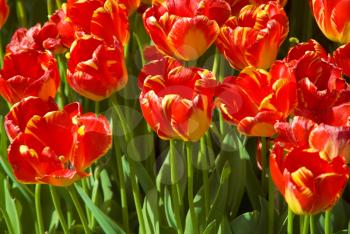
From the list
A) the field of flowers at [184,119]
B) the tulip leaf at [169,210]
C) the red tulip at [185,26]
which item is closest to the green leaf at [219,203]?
the field of flowers at [184,119]

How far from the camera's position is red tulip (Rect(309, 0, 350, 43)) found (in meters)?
1.12

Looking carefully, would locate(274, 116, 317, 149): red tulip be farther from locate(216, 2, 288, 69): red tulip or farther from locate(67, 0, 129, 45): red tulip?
locate(67, 0, 129, 45): red tulip

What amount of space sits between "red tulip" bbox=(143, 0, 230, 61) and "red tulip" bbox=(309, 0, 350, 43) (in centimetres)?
15

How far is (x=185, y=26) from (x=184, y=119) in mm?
196

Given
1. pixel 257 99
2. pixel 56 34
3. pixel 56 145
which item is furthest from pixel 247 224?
pixel 56 34

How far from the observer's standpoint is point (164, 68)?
3.42 feet

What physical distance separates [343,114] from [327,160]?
0.32ft

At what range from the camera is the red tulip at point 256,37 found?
109 cm

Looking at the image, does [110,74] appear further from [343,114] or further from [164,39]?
[343,114]

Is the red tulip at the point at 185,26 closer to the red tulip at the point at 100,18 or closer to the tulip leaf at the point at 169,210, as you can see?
the red tulip at the point at 100,18

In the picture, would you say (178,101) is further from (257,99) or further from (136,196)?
(136,196)

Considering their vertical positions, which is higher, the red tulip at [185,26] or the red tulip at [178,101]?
the red tulip at [185,26]

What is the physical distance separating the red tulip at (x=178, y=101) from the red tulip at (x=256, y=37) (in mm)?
108

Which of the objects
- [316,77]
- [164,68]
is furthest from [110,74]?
[316,77]
